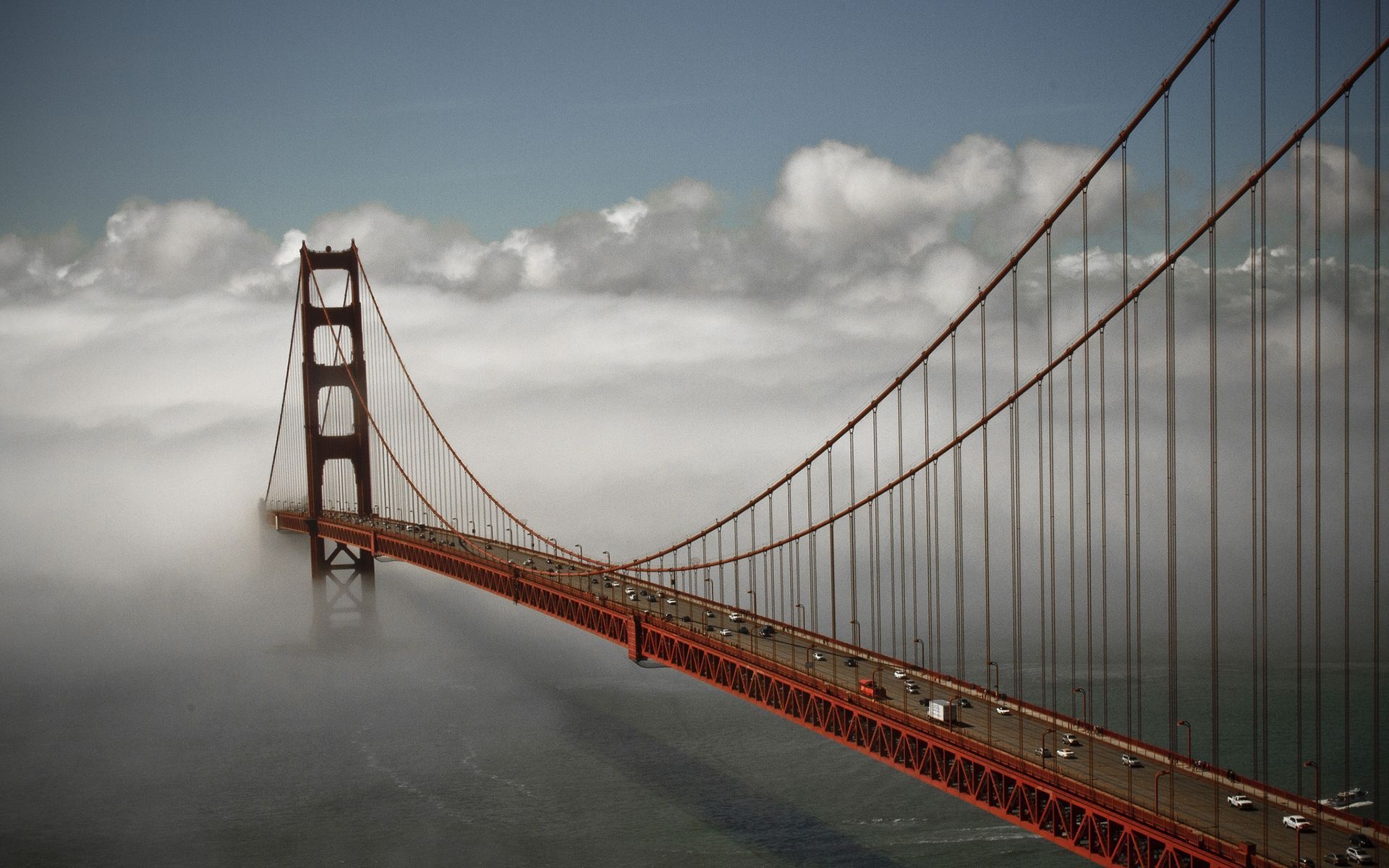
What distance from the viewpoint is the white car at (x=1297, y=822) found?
612 inches

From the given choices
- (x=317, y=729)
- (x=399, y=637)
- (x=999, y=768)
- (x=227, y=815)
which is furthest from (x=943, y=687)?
(x=399, y=637)

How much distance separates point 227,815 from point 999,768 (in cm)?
2417

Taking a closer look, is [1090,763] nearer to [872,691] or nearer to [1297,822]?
[1297,822]

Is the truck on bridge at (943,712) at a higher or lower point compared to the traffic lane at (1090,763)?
higher

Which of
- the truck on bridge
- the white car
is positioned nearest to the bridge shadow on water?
the truck on bridge

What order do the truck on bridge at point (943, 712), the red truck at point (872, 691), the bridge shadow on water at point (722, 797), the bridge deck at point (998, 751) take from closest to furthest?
the bridge deck at point (998, 751)
the truck on bridge at point (943, 712)
the red truck at point (872, 691)
the bridge shadow on water at point (722, 797)

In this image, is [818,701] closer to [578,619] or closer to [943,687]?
[943,687]

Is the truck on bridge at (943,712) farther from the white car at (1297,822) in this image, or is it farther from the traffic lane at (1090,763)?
the white car at (1297,822)

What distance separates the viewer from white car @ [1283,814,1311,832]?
15547mm

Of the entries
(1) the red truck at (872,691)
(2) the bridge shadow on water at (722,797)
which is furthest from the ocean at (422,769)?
(1) the red truck at (872,691)

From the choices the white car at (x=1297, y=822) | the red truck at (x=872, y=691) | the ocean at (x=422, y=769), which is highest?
the red truck at (x=872, y=691)

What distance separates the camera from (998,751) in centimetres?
1752

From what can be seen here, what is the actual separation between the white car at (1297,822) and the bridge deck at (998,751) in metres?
0.09

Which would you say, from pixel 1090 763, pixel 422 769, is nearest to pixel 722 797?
pixel 422 769
